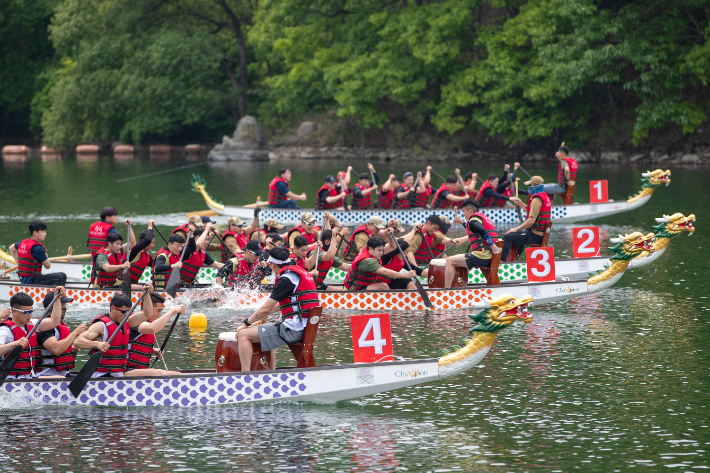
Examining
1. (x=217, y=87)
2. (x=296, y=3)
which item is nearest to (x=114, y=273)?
(x=296, y=3)

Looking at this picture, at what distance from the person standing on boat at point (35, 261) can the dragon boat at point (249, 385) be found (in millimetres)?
5702

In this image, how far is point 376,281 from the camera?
16.9 meters

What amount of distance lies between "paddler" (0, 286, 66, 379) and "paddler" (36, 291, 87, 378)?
6cm

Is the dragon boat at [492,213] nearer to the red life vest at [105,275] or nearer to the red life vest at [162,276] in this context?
the red life vest at [162,276]

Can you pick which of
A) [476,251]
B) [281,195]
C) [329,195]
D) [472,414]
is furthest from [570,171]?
[472,414]

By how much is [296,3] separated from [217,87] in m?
12.2

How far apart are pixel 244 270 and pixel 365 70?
3909 centimetres

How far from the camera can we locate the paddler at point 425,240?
17641 mm

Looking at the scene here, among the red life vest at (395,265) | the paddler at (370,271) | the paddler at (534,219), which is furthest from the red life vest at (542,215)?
the paddler at (370,271)

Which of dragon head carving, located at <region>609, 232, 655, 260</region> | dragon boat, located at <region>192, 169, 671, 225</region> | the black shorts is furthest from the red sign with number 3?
dragon boat, located at <region>192, 169, 671, 225</region>

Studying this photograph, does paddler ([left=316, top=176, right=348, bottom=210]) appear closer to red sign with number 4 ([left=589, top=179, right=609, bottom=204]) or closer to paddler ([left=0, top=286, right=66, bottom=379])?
red sign with number 4 ([left=589, top=179, right=609, bottom=204])

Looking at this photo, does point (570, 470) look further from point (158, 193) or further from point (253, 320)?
point (158, 193)

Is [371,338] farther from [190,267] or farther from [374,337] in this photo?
[190,267]

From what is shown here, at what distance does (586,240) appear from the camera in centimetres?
1908
